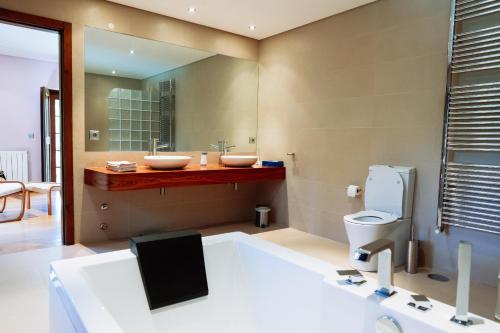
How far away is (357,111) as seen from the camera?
3352mm

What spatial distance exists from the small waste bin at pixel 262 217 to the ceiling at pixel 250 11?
6.71 ft

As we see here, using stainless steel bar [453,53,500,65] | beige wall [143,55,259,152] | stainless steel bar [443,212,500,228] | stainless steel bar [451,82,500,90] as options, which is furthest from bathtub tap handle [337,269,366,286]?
beige wall [143,55,259,152]

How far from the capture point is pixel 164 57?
3744 millimetres

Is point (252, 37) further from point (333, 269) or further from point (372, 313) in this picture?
point (372, 313)

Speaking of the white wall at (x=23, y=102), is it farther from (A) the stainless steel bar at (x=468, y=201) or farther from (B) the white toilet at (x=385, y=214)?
(A) the stainless steel bar at (x=468, y=201)

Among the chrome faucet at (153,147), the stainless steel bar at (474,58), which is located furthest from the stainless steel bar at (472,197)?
the chrome faucet at (153,147)

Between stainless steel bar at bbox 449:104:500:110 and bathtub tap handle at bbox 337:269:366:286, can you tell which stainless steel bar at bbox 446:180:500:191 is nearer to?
stainless steel bar at bbox 449:104:500:110

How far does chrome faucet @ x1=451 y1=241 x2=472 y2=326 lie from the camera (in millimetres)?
1018

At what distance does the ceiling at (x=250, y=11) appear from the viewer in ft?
10.6

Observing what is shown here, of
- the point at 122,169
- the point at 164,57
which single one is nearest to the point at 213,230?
the point at 122,169

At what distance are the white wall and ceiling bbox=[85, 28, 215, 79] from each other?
355 cm

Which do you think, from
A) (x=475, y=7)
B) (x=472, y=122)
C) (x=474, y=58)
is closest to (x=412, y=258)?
(x=472, y=122)

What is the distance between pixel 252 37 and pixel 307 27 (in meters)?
0.78

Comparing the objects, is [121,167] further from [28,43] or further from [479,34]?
[28,43]
